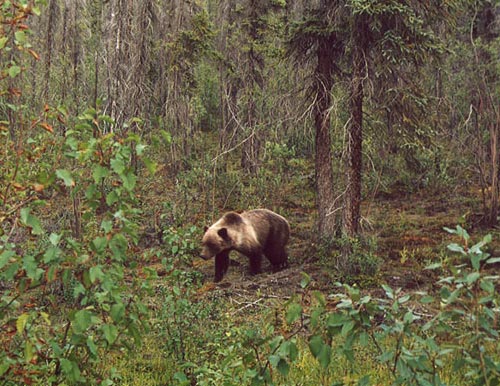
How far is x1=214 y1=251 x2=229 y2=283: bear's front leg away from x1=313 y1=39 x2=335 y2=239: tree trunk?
1960 millimetres

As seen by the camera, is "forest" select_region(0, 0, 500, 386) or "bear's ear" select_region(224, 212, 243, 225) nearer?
"forest" select_region(0, 0, 500, 386)

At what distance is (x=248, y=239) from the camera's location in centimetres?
1044

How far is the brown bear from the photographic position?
33.7 ft

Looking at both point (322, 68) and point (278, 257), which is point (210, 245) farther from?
point (322, 68)

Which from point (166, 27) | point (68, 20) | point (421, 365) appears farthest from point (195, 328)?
point (68, 20)

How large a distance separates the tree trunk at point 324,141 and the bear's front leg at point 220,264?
1.96m

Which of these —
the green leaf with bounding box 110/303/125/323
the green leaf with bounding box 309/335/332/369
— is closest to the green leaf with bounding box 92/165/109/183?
the green leaf with bounding box 110/303/125/323

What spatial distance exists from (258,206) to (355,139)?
14.4 feet

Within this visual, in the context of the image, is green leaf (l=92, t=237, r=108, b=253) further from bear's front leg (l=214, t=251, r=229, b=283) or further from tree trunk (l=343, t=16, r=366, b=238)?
bear's front leg (l=214, t=251, r=229, b=283)

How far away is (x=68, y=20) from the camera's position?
16969mm

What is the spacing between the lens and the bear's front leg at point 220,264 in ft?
34.2

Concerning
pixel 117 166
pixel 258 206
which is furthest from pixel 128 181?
pixel 258 206

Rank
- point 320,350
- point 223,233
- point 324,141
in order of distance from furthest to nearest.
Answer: point 324,141 < point 223,233 < point 320,350

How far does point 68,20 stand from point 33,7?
14.9m
